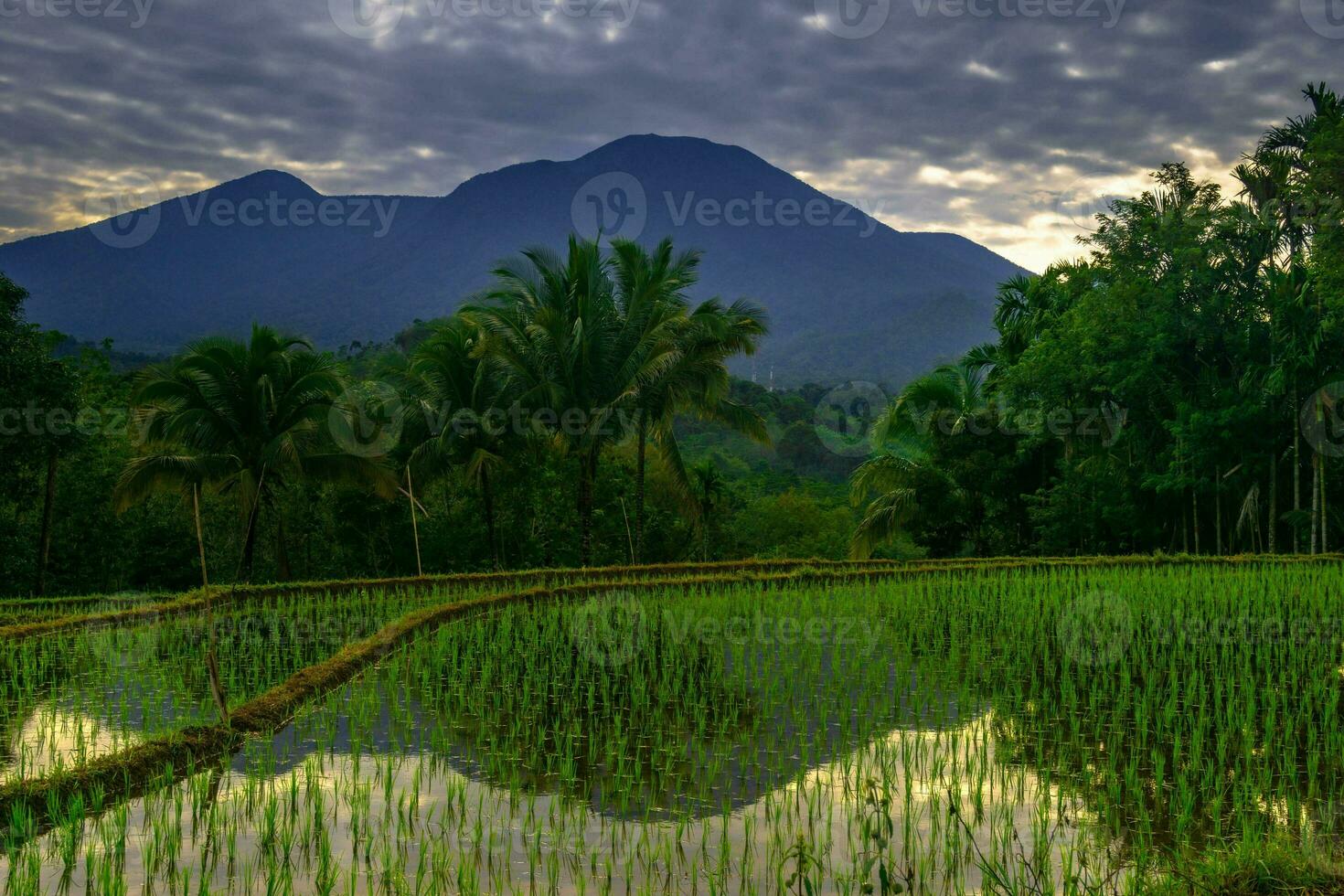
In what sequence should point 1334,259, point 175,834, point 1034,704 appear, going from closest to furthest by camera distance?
point 175,834, point 1034,704, point 1334,259

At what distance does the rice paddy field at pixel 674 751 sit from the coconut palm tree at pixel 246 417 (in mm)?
6498

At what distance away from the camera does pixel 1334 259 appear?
1628cm

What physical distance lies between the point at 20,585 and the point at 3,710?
1571 cm

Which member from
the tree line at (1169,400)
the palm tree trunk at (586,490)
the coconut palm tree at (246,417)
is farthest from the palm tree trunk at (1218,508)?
the coconut palm tree at (246,417)

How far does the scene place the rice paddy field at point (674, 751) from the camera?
4020mm

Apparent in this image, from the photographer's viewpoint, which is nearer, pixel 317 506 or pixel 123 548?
pixel 123 548

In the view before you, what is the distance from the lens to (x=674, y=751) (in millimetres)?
5703

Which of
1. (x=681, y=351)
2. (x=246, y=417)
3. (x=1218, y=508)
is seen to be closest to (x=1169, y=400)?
(x=1218, y=508)

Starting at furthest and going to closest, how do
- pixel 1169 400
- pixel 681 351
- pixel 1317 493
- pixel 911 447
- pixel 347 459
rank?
pixel 911 447 < pixel 1169 400 < pixel 681 351 < pixel 1317 493 < pixel 347 459

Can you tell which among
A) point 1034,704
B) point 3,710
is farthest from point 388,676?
point 1034,704

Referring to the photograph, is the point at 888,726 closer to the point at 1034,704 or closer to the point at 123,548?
the point at 1034,704

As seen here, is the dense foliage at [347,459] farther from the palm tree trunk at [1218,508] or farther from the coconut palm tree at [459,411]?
the palm tree trunk at [1218,508]

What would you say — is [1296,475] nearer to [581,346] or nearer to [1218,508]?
[1218,508]

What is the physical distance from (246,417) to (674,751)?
14017 mm
